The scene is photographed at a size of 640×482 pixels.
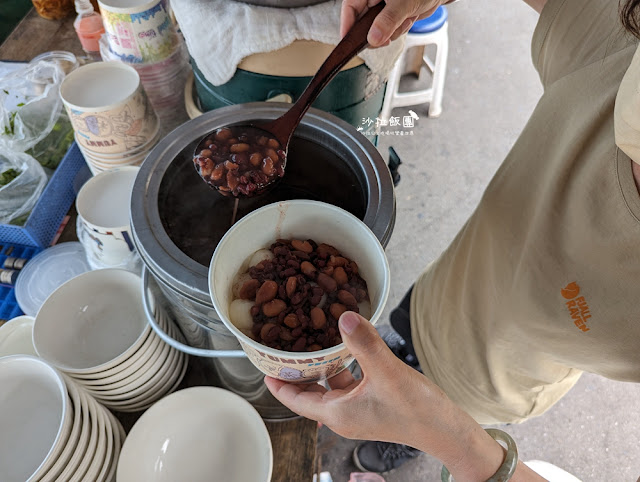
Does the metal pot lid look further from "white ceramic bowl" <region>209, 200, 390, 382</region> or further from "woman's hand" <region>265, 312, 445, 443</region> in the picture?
"woman's hand" <region>265, 312, 445, 443</region>

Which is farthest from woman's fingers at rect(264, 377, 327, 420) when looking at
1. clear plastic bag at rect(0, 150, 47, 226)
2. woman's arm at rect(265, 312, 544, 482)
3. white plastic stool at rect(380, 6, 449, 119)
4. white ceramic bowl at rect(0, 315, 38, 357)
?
white plastic stool at rect(380, 6, 449, 119)

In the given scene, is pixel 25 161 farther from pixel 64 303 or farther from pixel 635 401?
pixel 635 401

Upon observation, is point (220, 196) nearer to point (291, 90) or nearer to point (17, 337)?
point (291, 90)

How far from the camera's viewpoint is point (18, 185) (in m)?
1.15

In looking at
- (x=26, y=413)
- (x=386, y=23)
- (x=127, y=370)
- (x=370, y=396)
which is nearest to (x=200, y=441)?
(x=127, y=370)

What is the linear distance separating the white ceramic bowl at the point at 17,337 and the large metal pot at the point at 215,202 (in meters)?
0.30

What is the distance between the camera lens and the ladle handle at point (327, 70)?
938mm

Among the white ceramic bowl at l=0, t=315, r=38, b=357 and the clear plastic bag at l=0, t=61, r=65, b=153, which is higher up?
the clear plastic bag at l=0, t=61, r=65, b=153

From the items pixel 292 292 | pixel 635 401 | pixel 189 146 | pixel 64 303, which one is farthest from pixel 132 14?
pixel 635 401

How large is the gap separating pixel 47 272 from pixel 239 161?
0.58m

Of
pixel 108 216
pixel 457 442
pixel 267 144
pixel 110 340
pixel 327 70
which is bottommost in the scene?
pixel 110 340

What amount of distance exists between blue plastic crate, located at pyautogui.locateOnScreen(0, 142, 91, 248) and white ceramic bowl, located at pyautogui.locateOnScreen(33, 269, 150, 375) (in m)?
0.30

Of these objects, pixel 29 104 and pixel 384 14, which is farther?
pixel 29 104

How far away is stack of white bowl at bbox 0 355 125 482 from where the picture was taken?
76 centimetres
